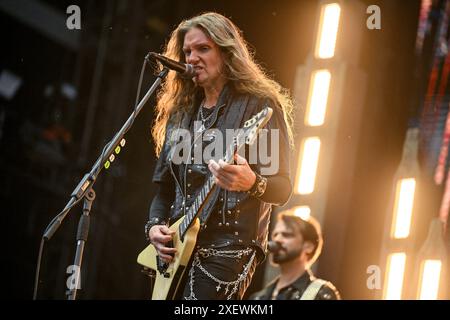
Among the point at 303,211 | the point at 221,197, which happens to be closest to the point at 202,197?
the point at 221,197

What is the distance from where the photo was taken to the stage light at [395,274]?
20.2 feet

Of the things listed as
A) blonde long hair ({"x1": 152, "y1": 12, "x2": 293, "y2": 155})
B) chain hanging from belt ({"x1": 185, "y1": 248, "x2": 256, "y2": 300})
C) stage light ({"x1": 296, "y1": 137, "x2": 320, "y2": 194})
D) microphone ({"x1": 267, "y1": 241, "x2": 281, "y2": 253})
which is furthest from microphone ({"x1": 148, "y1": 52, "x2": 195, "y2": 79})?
stage light ({"x1": 296, "y1": 137, "x2": 320, "y2": 194})

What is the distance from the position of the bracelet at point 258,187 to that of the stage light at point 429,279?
364 centimetres

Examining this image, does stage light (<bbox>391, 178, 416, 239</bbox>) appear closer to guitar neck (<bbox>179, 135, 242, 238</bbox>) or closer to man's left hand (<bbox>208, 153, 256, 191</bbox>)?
guitar neck (<bbox>179, 135, 242, 238</bbox>)

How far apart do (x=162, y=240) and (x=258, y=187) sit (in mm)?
449

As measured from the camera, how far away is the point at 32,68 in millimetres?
9594

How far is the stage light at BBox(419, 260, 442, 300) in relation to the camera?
6.06 metres

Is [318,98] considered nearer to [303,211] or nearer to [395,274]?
[303,211]

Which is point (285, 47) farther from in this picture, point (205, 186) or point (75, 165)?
point (205, 186)

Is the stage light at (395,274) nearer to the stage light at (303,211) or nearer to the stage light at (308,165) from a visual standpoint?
the stage light at (303,211)

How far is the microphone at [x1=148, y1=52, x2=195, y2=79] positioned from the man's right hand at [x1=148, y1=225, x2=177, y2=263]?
23.9 inches

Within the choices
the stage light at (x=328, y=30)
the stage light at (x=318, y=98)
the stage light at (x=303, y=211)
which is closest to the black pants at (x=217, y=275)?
the stage light at (x=303, y=211)

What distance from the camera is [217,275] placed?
2832 mm
